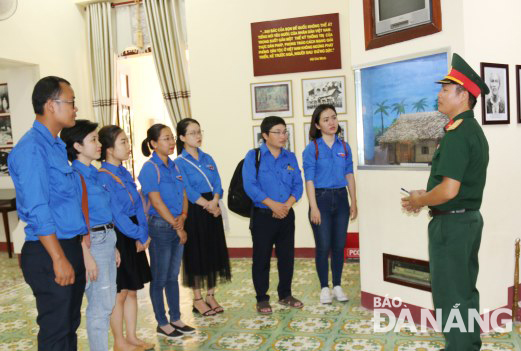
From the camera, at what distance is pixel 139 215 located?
2912 mm

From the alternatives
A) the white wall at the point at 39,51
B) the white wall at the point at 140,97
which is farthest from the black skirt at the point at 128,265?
the white wall at the point at 140,97

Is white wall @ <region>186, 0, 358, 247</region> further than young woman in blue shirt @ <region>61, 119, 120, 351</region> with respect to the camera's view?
Yes

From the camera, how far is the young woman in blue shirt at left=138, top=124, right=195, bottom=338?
10.5 ft

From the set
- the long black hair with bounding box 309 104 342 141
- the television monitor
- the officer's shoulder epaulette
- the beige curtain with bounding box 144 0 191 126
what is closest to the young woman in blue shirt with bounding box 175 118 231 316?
the long black hair with bounding box 309 104 342 141

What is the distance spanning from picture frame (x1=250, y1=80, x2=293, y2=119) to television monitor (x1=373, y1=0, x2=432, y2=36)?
204cm

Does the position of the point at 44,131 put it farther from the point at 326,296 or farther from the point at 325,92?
the point at 325,92

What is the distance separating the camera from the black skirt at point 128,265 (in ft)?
9.34

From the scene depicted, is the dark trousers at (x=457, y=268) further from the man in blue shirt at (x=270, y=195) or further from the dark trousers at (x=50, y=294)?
the dark trousers at (x=50, y=294)

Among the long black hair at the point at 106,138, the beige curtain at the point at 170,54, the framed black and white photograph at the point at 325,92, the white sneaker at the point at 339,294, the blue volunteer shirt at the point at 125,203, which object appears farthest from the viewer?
the beige curtain at the point at 170,54

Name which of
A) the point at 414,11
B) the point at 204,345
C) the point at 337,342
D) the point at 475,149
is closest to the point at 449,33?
the point at 414,11

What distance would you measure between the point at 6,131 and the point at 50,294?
5240 millimetres

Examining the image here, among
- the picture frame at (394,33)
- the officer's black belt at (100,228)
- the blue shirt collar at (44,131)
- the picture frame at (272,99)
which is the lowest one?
the officer's black belt at (100,228)

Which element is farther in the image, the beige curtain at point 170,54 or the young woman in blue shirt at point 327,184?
the beige curtain at point 170,54

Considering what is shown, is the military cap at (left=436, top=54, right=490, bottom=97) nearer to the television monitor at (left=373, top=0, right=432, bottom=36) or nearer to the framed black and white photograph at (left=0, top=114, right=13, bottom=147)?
the television monitor at (left=373, top=0, right=432, bottom=36)
